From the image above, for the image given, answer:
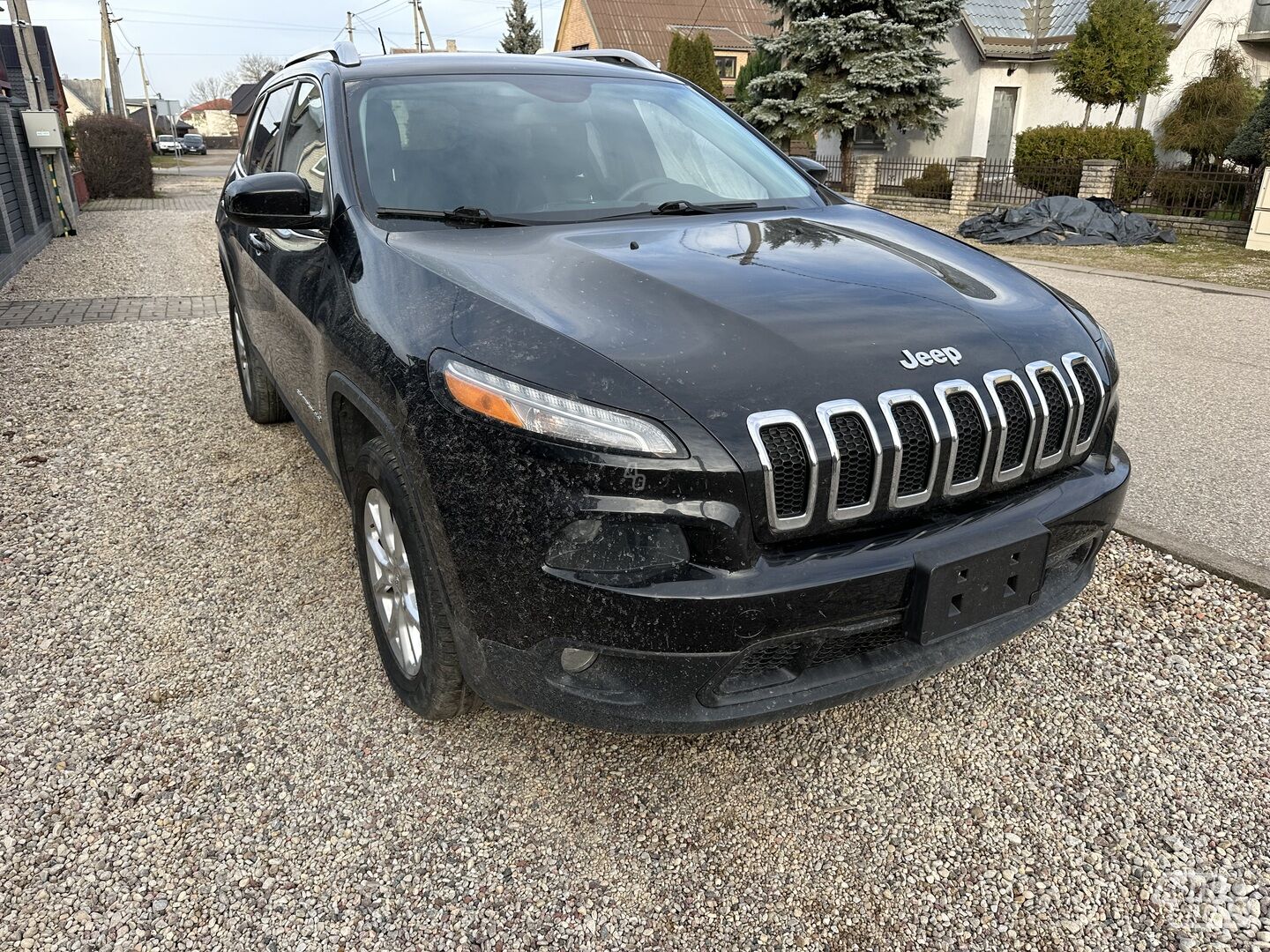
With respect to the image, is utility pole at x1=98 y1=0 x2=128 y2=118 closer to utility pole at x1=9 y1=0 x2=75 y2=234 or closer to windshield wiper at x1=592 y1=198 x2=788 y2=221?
utility pole at x1=9 y1=0 x2=75 y2=234

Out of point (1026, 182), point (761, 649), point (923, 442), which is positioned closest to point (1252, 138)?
point (1026, 182)

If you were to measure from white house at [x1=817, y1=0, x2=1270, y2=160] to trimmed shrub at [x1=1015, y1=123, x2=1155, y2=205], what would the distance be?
13.5 ft

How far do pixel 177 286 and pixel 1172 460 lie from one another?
9.35 meters

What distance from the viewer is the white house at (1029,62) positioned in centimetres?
2281

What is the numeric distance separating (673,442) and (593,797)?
105cm

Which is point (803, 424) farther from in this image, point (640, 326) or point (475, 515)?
point (475, 515)

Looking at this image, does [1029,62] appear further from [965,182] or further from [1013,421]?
[1013,421]

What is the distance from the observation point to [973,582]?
2035 millimetres

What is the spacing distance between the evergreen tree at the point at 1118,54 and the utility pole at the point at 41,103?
63.1ft

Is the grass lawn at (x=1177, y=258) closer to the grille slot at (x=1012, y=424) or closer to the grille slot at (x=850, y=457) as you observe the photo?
the grille slot at (x=1012, y=424)

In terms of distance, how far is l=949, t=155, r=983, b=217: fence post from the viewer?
18672 mm

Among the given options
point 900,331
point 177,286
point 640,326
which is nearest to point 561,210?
point 640,326

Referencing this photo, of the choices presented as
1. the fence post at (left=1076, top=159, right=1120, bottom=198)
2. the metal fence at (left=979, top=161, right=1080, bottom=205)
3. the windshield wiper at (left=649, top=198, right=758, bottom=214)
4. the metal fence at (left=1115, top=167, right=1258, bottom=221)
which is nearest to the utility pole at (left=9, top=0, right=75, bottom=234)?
the windshield wiper at (left=649, top=198, right=758, bottom=214)

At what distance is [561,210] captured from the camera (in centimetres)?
292
